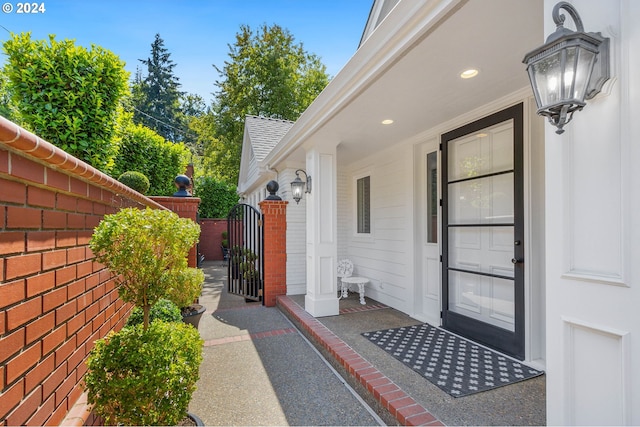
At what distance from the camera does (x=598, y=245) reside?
126 centimetres

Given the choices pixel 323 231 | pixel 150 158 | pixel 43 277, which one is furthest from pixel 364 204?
pixel 43 277

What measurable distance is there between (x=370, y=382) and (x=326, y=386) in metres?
0.54

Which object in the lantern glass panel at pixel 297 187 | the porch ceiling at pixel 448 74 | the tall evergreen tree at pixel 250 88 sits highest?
the tall evergreen tree at pixel 250 88

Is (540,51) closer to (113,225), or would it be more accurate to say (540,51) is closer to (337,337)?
(113,225)

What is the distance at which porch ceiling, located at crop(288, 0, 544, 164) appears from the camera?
1.89m

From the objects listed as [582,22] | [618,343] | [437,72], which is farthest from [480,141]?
[618,343]

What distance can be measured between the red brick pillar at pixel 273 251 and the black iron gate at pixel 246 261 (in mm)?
227

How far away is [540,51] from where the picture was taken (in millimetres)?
1338

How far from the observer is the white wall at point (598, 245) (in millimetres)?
1153

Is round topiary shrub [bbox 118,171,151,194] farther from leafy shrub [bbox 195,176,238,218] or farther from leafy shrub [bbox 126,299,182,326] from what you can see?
leafy shrub [bbox 195,176,238,218]

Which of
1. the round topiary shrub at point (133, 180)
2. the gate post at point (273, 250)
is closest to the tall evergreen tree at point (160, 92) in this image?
the round topiary shrub at point (133, 180)

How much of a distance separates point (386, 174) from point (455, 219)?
1.68 m

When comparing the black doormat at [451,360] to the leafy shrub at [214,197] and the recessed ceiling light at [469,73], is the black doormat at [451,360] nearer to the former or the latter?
the recessed ceiling light at [469,73]

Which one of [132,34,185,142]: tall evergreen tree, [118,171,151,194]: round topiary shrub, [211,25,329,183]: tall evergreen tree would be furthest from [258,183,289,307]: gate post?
[132,34,185,142]: tall evergreen tree
